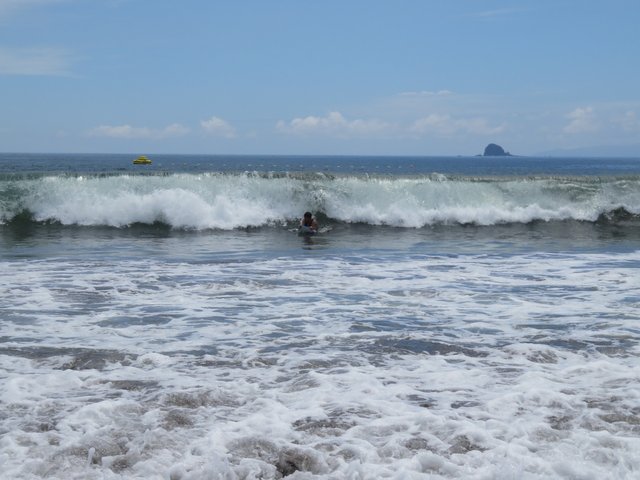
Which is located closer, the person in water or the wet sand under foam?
the wet sand under foam

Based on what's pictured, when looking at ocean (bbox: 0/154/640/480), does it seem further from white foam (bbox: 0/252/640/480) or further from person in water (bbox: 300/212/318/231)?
person in water (bbox: 300/212/318/231)

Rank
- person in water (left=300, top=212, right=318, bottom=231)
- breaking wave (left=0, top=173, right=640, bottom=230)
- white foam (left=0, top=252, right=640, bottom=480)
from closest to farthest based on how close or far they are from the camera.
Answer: white foam (left=0, top=252, right=640, bottom=480) < person in water (left=300, top=212, right=318, bottom=231) < breaking wave (left=0, top=173, right=640, bottom=230)

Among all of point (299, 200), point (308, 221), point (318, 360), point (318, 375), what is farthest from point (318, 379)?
point (299, 200)

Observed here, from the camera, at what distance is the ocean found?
16.3 feet

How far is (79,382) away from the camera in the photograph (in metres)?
6.44

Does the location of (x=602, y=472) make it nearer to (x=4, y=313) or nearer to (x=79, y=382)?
(x=79, y=382)

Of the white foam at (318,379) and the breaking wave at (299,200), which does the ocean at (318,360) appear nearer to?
the white foam at (318,379)

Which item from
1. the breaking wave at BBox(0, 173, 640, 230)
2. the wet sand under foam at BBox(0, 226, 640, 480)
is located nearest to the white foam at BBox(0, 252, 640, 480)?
the wet sand under foam at BBox(0, 226, 640, 480)

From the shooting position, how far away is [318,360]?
7250 millimetres

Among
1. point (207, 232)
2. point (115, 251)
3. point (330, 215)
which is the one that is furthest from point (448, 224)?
point (115, 251)

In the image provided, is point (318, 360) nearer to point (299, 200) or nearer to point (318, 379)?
Answer: point (318, 379)

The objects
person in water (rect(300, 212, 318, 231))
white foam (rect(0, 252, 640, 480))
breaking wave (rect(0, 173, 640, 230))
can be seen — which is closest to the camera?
white foam (rect(0, 252, 640, 480))

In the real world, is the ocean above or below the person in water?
below

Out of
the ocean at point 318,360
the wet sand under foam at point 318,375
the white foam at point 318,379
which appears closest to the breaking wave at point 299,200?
the ocean at point 318,360
